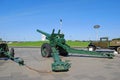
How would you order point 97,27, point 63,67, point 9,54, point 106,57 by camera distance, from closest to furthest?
point 63,67
point 9,54
point 106,57
point 97,27

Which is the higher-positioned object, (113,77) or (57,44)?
(57,44)

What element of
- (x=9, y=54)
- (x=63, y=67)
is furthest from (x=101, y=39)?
(x=63, y=67)

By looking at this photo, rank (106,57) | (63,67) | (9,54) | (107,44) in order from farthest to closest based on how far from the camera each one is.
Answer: (107,44), (106,57), (9,54), (63,67)

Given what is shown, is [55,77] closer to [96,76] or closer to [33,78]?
[33,78]

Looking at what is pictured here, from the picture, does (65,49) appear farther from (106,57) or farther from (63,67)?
(63,67)

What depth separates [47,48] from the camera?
719 inches

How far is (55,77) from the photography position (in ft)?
31.8

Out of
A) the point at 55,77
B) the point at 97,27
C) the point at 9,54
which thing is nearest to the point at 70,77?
the point at 55,77

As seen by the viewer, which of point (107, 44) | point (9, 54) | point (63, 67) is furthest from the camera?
point (107, 44)

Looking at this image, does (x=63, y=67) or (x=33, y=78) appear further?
(x=63, y=67)

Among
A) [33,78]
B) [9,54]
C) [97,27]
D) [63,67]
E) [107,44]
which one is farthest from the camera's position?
[97,27]

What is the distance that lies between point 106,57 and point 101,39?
1001cm

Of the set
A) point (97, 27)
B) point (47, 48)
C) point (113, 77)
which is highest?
point (97, 27)

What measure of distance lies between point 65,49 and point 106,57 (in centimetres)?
330
